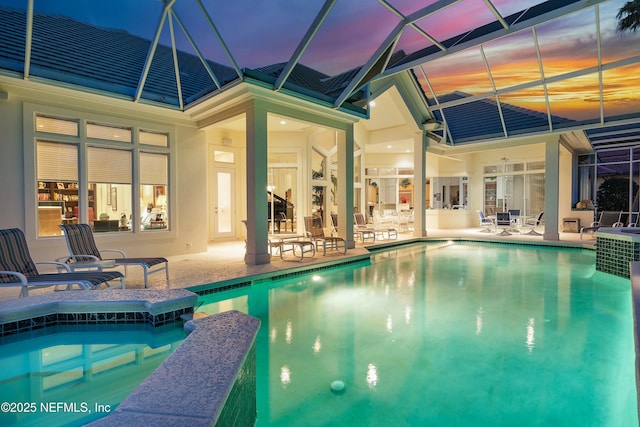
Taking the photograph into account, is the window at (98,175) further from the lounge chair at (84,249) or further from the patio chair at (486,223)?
the patio chair at (486,223)

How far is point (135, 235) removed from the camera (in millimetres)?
8281

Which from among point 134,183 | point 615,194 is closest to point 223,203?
point 134,183

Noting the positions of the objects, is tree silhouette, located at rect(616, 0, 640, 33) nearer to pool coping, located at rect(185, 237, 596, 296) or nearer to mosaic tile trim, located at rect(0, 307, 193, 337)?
pool coping, located at rect(185, 237, 596, 296)

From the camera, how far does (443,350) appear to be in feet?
12.3

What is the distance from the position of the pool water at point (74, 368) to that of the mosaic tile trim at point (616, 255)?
8219mm

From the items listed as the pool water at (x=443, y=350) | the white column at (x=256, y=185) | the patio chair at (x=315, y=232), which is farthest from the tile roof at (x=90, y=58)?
the pool water at (x=443, y=350)

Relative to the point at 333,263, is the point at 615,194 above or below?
above

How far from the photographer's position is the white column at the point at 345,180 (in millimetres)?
9750

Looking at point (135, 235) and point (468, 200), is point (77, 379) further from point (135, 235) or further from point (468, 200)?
point (468, 200)

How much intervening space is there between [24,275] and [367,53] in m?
8.77

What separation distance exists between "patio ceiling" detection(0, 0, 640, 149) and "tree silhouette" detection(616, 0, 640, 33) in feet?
0.76

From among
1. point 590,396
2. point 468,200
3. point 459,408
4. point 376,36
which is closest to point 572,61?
point 376,36

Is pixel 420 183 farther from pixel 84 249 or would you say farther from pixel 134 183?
pixel 84 249

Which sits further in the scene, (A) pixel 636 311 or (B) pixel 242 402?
(A) pixel 636 311
